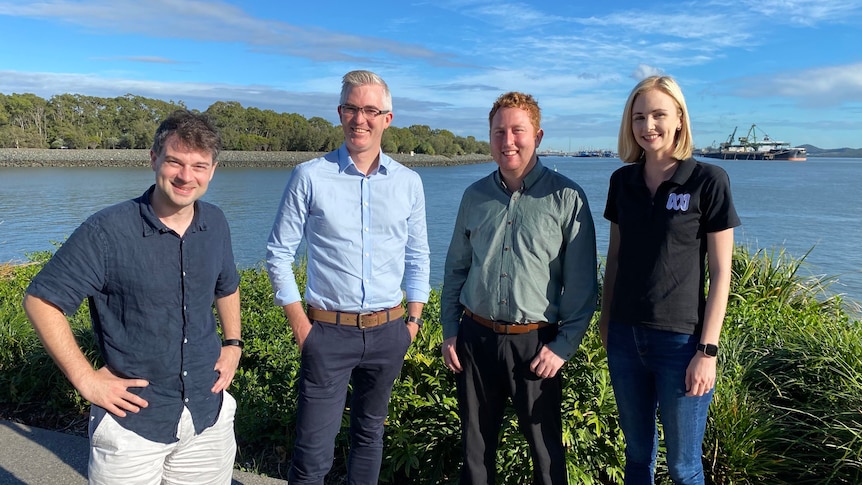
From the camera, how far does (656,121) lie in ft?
8.50

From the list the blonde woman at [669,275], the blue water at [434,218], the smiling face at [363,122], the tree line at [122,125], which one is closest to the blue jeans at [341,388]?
the smiling face at [363,122]

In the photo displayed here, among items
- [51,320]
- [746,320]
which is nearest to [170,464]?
[51,320]

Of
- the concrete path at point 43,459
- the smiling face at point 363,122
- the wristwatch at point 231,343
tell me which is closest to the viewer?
the wristwatch at point 231,343

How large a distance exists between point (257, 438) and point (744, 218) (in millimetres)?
29313

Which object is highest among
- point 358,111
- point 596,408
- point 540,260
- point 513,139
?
point 358,111

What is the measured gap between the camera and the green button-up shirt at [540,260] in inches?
112

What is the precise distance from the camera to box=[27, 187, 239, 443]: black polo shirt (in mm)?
2178

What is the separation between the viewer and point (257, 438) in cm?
412

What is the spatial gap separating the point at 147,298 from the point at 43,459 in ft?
8.10

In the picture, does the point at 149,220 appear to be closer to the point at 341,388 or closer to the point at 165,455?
the point at 165,455

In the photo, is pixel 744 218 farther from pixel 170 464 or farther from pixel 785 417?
pixel 170 464

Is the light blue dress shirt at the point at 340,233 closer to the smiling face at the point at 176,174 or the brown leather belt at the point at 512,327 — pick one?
the brown leather belt at the point at 512,327

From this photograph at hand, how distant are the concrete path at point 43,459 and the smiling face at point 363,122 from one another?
6.97 ft

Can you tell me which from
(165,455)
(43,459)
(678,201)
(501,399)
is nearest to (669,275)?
(678,201)
